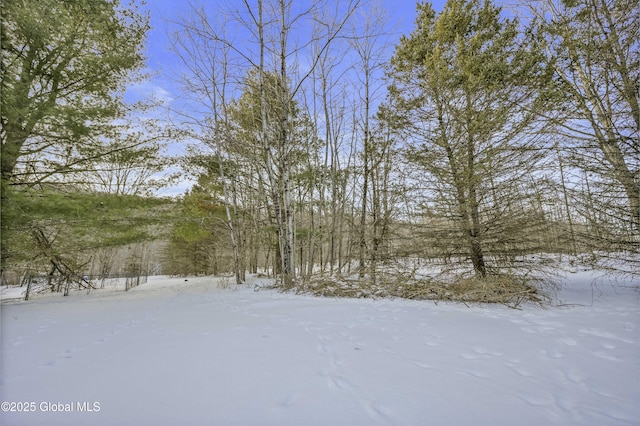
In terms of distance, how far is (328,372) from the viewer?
1671 millimetres

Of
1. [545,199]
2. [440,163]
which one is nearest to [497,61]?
[440,163]

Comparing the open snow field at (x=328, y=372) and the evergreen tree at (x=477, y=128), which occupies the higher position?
the evergreen tree at (x=477, y=128)

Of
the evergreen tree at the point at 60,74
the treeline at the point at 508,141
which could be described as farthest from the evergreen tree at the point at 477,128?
the evergreen tree at the point at 60,74

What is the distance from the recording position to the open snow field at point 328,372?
48.2 inches

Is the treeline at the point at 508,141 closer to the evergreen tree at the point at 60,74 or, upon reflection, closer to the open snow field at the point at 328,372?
the open snow field at the point at 328,372

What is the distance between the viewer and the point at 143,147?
649 centimetres

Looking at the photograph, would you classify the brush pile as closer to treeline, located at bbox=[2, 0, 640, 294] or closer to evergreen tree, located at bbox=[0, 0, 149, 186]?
treeline, located at bbox=[2, 0, 640, 294]

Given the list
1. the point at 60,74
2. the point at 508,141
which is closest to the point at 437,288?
the point at 508,141

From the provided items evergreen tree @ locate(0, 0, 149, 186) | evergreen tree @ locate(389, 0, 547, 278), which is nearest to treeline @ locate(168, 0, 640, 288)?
evergreen tree @ locate(389, 0, 547, 278)

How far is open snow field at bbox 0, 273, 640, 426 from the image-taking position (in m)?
1.22

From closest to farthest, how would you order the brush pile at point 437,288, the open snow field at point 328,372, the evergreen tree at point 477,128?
the open snow field at point 328,372 → the brush pile at point 437,288 → the evergreen tree at point 477,128

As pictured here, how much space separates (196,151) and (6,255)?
6.17 meters

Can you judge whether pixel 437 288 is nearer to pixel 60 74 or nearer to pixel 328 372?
pixel 328 372

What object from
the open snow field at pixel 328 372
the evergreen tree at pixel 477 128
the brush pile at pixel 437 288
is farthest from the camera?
the evergreen tree at pixel 477 128
